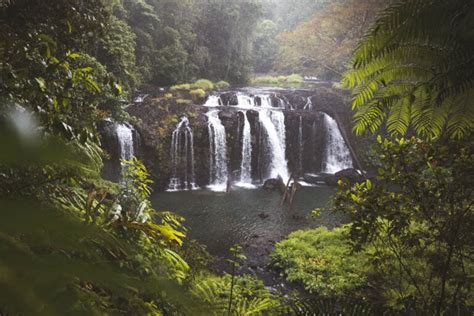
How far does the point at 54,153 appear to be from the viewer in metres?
0.45

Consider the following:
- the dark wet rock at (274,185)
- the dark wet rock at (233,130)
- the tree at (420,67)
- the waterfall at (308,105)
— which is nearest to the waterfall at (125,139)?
the dark wet rock at (233,130)

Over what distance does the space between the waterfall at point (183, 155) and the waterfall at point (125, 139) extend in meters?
1.70

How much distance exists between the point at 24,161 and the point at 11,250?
0.41 feet

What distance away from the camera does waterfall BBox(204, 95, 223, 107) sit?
17.3 m

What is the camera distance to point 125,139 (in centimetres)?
1319

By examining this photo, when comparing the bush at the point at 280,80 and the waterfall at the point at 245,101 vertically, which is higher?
the bush at the point at 280,80

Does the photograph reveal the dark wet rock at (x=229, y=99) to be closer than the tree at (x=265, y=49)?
Yes

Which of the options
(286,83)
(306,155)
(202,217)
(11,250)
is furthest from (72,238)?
(286,83)

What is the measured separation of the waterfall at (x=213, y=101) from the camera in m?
17.3

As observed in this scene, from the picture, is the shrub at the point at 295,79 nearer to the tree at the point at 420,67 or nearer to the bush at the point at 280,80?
the bush at the point at 280,80

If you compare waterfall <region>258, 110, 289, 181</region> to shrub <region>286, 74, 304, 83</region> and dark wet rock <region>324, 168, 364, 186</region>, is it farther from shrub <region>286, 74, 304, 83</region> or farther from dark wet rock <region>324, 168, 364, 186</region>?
shrub <region>286, 74, 304, 83</region>

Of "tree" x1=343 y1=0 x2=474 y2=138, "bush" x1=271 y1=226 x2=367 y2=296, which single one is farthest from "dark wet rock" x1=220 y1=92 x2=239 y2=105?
"tree" x1=343 y1=0 x2=474 y2=138

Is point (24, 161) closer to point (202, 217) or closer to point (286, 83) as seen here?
point (202, 217)

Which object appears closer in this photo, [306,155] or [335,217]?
[335,217]
